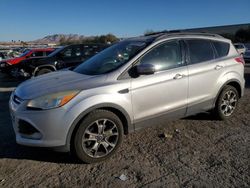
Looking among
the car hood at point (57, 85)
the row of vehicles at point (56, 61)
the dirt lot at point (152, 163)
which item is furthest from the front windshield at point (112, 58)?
the row of vehicles at point (56, 61)

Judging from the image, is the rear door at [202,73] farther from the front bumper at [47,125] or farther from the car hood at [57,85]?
the front bumper at [47,125]

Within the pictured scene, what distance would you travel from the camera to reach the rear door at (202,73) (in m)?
4.91

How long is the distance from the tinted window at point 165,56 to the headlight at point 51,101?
4.33 feet

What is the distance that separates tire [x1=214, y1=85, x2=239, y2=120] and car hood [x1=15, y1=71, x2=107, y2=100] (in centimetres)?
254

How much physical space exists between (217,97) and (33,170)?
3486mm

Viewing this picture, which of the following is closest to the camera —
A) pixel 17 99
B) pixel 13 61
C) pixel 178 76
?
pixel 17 99

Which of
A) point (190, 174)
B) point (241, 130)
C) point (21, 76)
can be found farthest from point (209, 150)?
point (21, 76)

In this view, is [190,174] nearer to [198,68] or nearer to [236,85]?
[198,68]

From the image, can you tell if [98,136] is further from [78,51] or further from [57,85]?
[78,51]

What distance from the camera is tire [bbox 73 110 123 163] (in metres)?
3.84

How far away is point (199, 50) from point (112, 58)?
1.60 metres

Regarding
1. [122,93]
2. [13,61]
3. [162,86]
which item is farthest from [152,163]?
[13,61]

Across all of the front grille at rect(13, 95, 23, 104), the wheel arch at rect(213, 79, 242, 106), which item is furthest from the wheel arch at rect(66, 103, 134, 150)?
the wheel arch at rect(213, 79, 242, 106)

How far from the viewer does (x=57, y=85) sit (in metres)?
4.05
